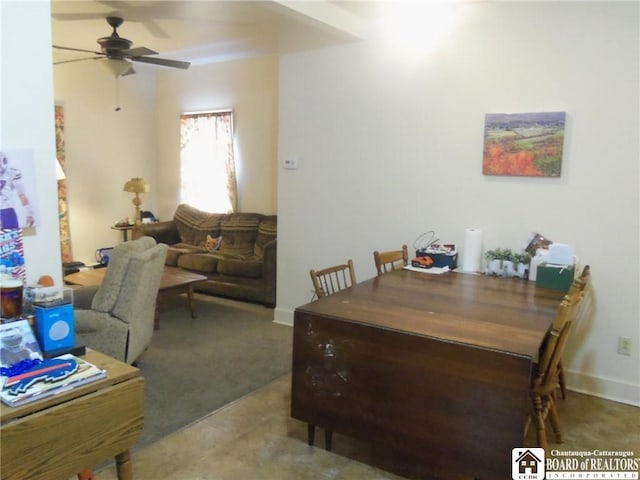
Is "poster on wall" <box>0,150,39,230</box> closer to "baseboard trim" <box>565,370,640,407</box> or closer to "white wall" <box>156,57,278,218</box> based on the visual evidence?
"baseboard trim" <box>565,370,640,407</box>

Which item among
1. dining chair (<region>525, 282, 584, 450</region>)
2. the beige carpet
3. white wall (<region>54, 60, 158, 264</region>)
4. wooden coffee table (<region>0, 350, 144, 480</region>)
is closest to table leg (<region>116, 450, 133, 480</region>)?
wooden coffee table (<region>0, 350, 144, 480</region>)

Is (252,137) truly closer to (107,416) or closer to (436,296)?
(436,296)

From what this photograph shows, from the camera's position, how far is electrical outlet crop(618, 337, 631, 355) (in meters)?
3.04

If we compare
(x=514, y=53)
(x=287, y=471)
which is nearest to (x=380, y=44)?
(x=514, y=53)

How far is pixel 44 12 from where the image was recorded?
1.79m

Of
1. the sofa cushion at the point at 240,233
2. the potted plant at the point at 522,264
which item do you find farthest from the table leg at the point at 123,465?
the sofa cushion at the point at 240,233

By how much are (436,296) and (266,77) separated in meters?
4.03

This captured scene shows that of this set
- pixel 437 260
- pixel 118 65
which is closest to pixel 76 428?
pixel 437 260

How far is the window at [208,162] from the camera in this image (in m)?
6.14

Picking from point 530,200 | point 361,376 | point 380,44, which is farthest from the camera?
point 380,44

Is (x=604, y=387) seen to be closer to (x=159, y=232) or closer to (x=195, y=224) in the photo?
(x=195, y=224)

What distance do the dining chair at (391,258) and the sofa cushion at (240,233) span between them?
2252 mm

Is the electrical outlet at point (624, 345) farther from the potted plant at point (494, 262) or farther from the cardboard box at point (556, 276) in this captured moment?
the potted plant at point (494, 262)

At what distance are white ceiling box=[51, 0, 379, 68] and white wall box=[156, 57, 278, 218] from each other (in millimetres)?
388
